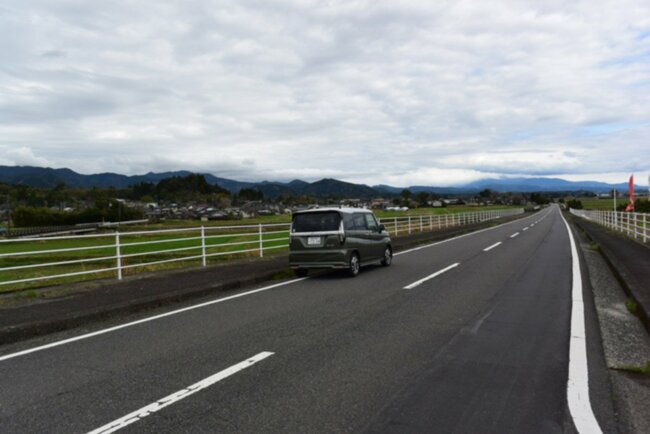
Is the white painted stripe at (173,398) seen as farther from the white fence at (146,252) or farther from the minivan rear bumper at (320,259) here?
the minivan rear bumper at (320,259)

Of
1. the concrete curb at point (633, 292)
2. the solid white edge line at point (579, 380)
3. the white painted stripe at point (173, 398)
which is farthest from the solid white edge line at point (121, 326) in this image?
the concrete curb at point (633, 292)

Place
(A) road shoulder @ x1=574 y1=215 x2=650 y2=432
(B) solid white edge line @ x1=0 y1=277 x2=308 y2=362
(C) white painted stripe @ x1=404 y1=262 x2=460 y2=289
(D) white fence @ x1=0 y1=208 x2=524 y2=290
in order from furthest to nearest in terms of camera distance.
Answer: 1. (D) white fence @ x1=0 y1=208 x2=524 y2=290
2. (C) white painted stripe @ x1=404 y1=262 x2=460 y2=289
3. (B) solid white edge line @ x1=0 y1=277 x2=308 y2=362
4. (A) road shoulder @ x1=574 y1=215 x2=650 y2=432

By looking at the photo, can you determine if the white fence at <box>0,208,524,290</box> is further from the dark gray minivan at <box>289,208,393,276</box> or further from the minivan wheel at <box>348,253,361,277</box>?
the minivan wheel at <box>348,253,361,277</box>

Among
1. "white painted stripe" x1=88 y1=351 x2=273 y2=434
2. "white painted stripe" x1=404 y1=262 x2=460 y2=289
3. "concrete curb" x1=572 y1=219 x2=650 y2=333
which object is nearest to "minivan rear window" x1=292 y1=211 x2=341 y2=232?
"white painted stripe" x1=404 y1=262 x2=460 y2=289

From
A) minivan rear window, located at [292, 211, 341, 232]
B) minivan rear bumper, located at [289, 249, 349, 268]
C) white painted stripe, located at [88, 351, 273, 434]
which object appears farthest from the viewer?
minivan rear window, located at [292, 211, 341, 232]

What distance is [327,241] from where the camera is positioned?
11.4m

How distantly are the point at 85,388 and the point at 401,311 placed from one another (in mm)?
4564

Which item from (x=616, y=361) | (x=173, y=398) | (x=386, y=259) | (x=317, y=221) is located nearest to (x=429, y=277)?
(x=386, y=259)

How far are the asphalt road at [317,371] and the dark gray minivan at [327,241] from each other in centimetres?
297

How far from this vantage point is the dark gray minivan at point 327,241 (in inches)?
445

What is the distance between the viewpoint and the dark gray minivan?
11305mm

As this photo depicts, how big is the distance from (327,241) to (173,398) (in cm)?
752

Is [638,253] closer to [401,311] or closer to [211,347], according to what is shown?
[401,311]

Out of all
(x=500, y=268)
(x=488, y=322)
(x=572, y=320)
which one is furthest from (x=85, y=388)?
(x=500, y=268)
